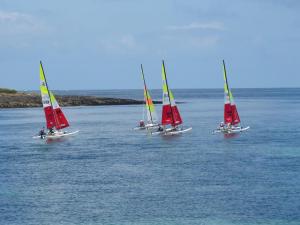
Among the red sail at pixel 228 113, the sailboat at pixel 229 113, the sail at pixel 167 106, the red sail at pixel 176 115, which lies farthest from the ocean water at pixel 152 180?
the sail at pixel 167 106

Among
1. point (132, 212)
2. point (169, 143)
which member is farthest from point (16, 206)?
point (169, 143)

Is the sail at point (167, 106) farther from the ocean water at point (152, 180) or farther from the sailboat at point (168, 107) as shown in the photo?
the ocean water at point (152, 180)

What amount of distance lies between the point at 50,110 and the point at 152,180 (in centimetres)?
4140

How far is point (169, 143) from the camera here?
3698 inches

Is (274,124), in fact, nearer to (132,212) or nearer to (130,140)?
(130,140)

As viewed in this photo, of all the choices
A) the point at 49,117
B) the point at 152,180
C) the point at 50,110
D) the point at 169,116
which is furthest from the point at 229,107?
the point at 152,180

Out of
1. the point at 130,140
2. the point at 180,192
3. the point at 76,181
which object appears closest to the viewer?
the point at 180,192

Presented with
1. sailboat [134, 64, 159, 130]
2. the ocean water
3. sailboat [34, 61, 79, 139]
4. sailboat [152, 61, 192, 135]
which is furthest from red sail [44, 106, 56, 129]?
sailboat [134, 64, 159, 130]

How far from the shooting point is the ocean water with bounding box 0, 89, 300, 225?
5006cm

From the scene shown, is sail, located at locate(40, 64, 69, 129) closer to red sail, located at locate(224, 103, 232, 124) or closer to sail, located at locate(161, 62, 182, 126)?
sail, located at locate(161, 62, 182, 126)

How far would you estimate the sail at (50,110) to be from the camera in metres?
101

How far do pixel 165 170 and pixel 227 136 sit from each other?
33.8 metres

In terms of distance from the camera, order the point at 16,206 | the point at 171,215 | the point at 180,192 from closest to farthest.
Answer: the point at 171,215 → the point at 16,206 → the point at 180,192

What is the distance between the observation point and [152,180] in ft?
209
